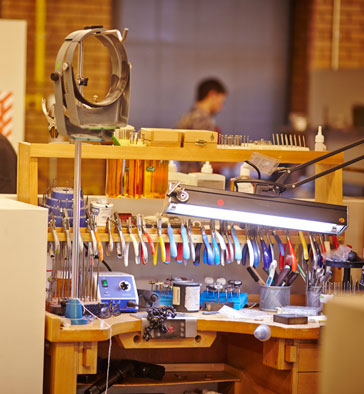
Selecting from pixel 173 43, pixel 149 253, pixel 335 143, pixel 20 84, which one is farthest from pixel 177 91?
pixel 149 253

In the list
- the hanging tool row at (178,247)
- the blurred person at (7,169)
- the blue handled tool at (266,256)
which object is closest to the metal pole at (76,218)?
the hanging tool row at (178,247)

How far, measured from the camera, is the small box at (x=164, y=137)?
4.17 metres

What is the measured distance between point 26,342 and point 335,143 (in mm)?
5700

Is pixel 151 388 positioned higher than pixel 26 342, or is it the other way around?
pixel 26 342

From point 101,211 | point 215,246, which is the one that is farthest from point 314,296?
point 101,211

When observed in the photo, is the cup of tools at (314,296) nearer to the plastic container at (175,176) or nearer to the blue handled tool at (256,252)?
the blue handled tool at (256,252)

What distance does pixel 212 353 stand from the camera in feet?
14.9

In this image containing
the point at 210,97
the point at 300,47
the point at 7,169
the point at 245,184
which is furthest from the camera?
the point at 300,47

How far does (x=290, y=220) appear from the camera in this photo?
153 inches

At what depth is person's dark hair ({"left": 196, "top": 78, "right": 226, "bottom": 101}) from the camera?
9414 mm

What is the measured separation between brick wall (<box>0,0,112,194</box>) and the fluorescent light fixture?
16.5 ft

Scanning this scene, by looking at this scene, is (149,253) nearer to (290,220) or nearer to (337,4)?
(290,220)

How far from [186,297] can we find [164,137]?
2.50 ft

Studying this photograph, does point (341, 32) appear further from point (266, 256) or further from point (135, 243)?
point (135, 243)
